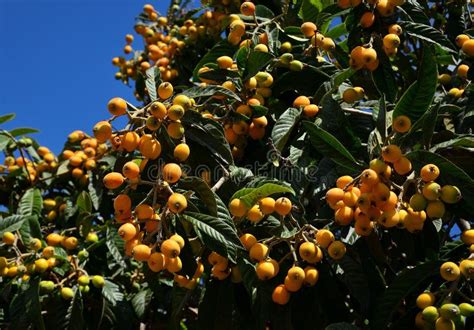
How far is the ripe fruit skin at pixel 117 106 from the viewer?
1655 mm

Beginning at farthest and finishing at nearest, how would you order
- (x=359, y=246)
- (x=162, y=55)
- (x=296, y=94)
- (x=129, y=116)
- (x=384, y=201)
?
(x=162, y=55), (x=296, y=94), (x=359, y=246), (x=129, y=116), (x=384, y=201)

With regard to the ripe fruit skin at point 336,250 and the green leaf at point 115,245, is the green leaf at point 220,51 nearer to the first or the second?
the green leaf at point 115,245

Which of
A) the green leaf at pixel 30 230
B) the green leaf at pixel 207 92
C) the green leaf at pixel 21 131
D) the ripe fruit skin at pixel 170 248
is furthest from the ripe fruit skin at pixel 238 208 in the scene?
the green leaf at pixel 21 131

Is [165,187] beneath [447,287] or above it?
above

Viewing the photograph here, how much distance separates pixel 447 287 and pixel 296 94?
3.29 feet

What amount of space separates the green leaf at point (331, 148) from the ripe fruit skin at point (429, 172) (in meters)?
0.22

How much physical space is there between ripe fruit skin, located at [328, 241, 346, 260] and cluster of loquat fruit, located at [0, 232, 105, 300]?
1217 millimetres

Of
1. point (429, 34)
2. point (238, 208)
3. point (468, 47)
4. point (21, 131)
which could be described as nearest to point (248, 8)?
point (429, 34)

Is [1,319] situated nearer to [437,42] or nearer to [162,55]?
[162,55]

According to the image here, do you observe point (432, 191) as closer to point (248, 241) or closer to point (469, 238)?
point (469, 238)

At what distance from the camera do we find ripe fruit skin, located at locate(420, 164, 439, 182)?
1538 mm

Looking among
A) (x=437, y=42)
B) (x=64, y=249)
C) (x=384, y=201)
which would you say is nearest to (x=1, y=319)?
(x=64, y=249)

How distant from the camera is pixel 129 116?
5.57 ft

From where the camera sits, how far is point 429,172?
5.05 ft
